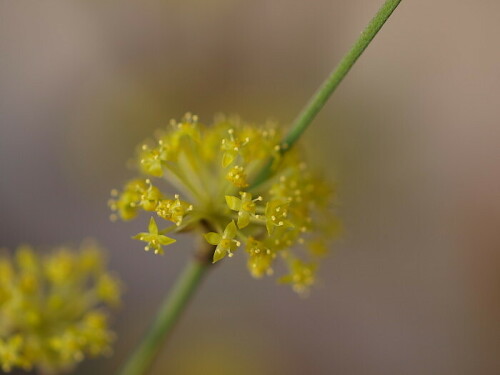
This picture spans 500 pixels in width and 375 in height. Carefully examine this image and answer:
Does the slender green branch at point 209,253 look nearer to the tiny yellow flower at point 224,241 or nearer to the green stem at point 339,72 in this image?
the green stem at point 339,72

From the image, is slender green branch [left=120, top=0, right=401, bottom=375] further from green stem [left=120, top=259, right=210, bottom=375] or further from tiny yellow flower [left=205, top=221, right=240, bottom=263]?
tiny yellow flower [left=205, top=221, right=240, bottom=263]

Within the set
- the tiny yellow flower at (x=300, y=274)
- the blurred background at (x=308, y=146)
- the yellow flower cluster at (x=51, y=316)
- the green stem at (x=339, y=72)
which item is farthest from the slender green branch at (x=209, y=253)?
the blurred background at (x=308, y=146)

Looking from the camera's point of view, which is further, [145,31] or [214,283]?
[145,31]

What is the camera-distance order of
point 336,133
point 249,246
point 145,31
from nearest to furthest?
point 249,246 < point 336,133 < point 145,31

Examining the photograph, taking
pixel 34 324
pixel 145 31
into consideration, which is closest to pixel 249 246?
pixel 34 324

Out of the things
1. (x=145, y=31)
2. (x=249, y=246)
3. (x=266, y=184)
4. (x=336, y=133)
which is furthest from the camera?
(x=145, y=31)

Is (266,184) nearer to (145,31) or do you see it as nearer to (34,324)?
(34,324)

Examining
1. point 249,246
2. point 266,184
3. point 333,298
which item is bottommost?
point 249,246
